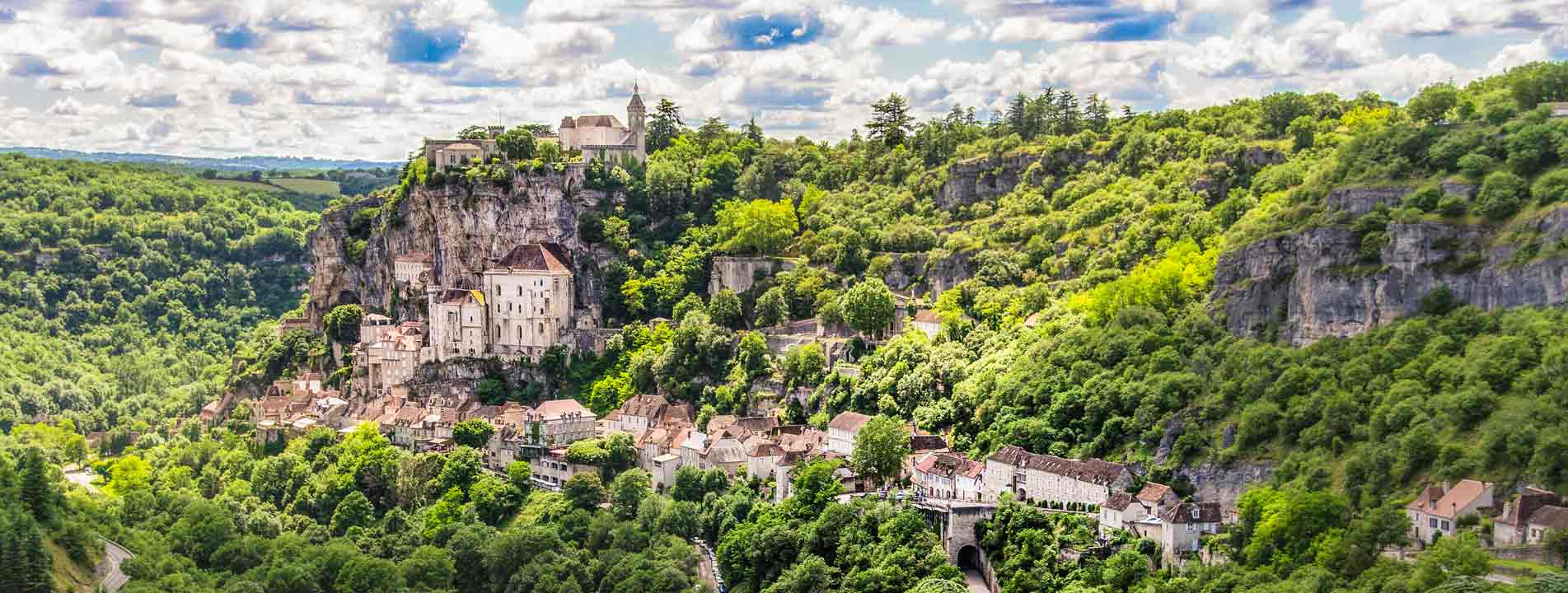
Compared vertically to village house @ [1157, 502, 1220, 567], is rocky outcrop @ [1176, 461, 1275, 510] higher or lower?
higher

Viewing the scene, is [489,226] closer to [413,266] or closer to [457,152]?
[413,266]

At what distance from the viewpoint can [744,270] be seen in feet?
356

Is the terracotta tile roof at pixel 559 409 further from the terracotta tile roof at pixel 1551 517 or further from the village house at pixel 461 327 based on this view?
the terracotta tile roof at pixel 1551 517

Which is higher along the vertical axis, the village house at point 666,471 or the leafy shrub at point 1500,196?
the leafy shrub at point 1500,196

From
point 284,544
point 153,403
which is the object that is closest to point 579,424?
point 284,544

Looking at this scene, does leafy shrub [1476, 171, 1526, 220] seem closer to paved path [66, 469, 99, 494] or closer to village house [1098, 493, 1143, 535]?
village house [1098, 493, 1143, 535]

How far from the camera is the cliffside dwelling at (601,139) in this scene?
396 ft

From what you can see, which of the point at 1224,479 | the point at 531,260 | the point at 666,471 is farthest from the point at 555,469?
the point at 1224,479

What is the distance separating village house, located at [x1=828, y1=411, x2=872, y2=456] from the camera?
8319 cm

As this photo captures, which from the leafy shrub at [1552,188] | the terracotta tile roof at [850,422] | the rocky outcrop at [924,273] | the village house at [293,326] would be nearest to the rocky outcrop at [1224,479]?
the leafy shrub at [1552,188]

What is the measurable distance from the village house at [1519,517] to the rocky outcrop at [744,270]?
5650 cm

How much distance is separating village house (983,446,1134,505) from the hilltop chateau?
52.6m

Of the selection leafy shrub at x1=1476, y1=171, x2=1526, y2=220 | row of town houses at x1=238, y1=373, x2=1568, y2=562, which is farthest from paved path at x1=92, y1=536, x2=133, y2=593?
leafy shrub at x1=1476, y1=171, x2=1526, y2=220

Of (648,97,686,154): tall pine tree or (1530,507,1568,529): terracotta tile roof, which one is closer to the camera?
(1530,507,1568,529): terracotta tile roof
